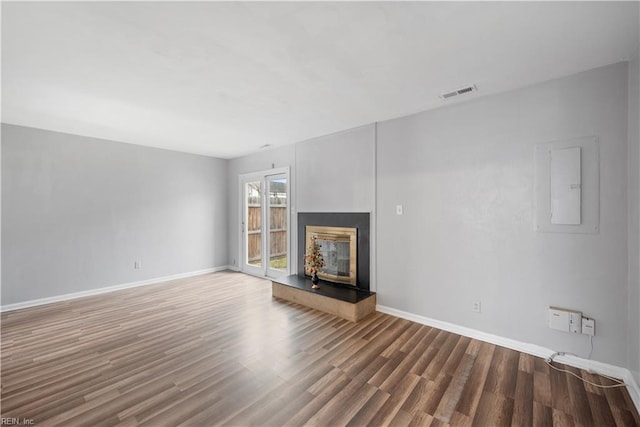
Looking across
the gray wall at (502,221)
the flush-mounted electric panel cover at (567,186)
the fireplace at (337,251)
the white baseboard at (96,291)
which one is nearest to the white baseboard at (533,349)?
the gray wall at (502,221)

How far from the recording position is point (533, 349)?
8.20 feet

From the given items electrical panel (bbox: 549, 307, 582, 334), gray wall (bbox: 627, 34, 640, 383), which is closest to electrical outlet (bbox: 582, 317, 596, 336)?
electrical panel (bbox: 549, 307, 582, 334)

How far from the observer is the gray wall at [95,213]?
3.73m

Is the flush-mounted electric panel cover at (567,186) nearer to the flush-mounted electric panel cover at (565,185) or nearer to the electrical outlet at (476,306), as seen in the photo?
the flush-mounted electric panel cover at (565,185)

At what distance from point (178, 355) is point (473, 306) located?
306 cm

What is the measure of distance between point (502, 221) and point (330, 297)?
7.06 feet

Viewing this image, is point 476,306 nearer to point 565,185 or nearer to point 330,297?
point 565,185

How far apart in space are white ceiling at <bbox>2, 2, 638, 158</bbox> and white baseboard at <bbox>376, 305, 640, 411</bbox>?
2.51 m

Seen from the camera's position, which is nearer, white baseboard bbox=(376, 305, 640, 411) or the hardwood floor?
the hardwood floor

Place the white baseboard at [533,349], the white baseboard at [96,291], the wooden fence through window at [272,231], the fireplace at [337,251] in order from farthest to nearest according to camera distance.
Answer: the wooden fence through window at [272,231], the fireplace at [337,251], the white baseboard at [96,291], the white baseboard at [533,349]

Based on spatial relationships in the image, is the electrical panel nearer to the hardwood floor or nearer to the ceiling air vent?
the hardwood floor

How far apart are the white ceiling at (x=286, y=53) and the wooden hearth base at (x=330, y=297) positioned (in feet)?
7.75

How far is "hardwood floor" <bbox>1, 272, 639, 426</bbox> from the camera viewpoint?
1766 millimetres

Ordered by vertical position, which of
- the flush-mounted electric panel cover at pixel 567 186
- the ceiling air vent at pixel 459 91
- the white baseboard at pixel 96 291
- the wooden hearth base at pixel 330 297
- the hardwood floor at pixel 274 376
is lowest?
the hardwood floor at pixel 274 376
